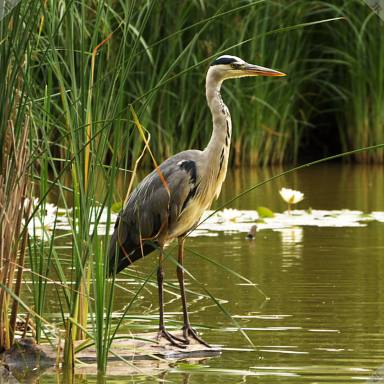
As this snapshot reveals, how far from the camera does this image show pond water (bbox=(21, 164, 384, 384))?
4918 millimetres

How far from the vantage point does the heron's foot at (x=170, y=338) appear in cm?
536

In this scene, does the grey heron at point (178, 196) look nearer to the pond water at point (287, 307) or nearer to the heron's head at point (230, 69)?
the heron's head at point (230, 69)

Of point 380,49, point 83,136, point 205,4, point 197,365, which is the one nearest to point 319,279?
point 197,365

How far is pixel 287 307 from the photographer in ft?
20.8

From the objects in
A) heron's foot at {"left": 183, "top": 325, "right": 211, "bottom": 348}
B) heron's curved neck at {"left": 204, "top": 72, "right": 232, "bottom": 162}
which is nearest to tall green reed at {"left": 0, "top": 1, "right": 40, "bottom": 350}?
heron's foot at {"left": 183, "top": 325, "right": 211, "bottom": 348}

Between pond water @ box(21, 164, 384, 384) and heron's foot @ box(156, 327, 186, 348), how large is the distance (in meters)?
0.09

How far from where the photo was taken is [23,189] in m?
4.78

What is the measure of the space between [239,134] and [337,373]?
10.4 m

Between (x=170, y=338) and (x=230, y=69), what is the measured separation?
4.55 ft

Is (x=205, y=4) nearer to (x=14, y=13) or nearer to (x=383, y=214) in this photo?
(x=383, y=214)

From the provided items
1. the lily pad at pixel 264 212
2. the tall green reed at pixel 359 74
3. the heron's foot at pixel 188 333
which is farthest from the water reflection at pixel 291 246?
the tall green reed at pixel 359 74

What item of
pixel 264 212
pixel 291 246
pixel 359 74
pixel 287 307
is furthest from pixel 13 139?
pixel 359 74

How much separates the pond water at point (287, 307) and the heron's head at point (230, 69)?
1.03 metres

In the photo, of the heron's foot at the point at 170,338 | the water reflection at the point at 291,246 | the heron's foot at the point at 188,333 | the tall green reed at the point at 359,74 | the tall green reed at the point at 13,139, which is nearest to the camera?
the tall green reed at the point at 13,139
